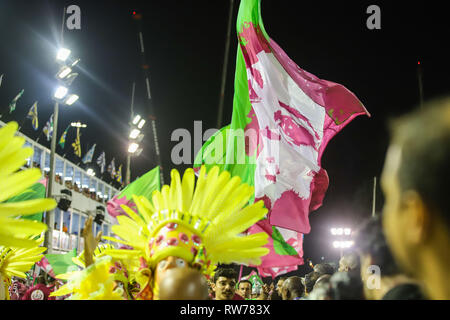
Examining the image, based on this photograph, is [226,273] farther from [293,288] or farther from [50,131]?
[50,131]

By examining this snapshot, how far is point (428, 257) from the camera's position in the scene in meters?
0.94

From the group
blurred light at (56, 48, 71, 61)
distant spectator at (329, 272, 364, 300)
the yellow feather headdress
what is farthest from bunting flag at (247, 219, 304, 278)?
blurred light at (56, 48, 71, 61)

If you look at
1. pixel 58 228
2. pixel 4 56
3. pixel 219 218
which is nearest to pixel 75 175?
pixel 58 228

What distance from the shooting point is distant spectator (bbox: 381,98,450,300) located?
0.93 m

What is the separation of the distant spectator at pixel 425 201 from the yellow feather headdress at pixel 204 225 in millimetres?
1471

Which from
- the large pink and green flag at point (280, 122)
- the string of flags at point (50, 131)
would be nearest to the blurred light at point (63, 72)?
the string of flags at point (50, 131)

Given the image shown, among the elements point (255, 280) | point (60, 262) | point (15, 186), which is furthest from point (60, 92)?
point (15, 186)

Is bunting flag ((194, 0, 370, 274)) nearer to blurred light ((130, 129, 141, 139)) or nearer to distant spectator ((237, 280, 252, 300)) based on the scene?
distant spectator ((237, 280, 252, 300))

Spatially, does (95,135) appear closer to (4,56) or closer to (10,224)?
(4,56)

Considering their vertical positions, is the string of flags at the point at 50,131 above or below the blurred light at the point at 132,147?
above

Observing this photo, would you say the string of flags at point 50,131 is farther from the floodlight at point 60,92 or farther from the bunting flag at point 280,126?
the bunting flag at point 280,126

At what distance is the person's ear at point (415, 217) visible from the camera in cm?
94

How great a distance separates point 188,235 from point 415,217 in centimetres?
160
